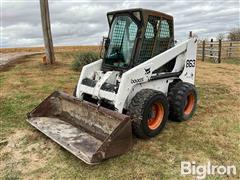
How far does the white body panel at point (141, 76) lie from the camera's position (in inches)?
179

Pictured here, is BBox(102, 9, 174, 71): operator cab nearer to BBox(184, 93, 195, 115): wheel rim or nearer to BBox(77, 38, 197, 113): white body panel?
BBox(77, 38, 197, 113): white body panel

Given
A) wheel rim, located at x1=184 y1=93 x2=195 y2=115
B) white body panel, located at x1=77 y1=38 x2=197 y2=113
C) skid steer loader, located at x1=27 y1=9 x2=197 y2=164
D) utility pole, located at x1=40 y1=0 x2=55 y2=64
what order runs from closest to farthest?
skid steer loader, located at x1=27 y1=9 x2=197 y2=164
white body panel, located at x1=77 y1=38 x2=197 y2=113
wheel rim, located at x1=184 y1=93 x2=195 y2=115
utility pole, located at x1=40 y1=0 x2=55 y2=64

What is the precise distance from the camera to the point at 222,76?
1101cm

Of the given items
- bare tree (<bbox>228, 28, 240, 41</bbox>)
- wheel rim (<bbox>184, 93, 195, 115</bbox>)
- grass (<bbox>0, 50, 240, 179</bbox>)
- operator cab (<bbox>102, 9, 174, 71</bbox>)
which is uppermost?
operator cab (<bbox>102, 9, 174, 71</bbox>)

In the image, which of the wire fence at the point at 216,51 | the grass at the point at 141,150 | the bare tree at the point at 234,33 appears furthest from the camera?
the bare tree at the point at 234,33

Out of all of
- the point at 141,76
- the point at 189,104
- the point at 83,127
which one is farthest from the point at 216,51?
the point at 83,127

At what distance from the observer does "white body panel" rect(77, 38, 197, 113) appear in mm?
4551

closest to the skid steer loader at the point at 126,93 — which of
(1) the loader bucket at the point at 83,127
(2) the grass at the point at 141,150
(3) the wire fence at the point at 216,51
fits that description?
(1) the loader bucket at the point at 83,127

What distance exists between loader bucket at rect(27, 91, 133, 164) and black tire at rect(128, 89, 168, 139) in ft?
1.22

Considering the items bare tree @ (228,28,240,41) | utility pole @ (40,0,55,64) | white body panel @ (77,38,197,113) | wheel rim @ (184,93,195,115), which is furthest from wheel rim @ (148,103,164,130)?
bare tree @ (228,28,240,41)

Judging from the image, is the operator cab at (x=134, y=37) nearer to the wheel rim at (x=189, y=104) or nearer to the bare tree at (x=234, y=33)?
the wheel rim at (x=189, y=104)

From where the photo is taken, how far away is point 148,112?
458cm

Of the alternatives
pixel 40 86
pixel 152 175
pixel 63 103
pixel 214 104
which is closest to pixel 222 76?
pixel 214 104

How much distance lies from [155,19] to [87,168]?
9.61ft
